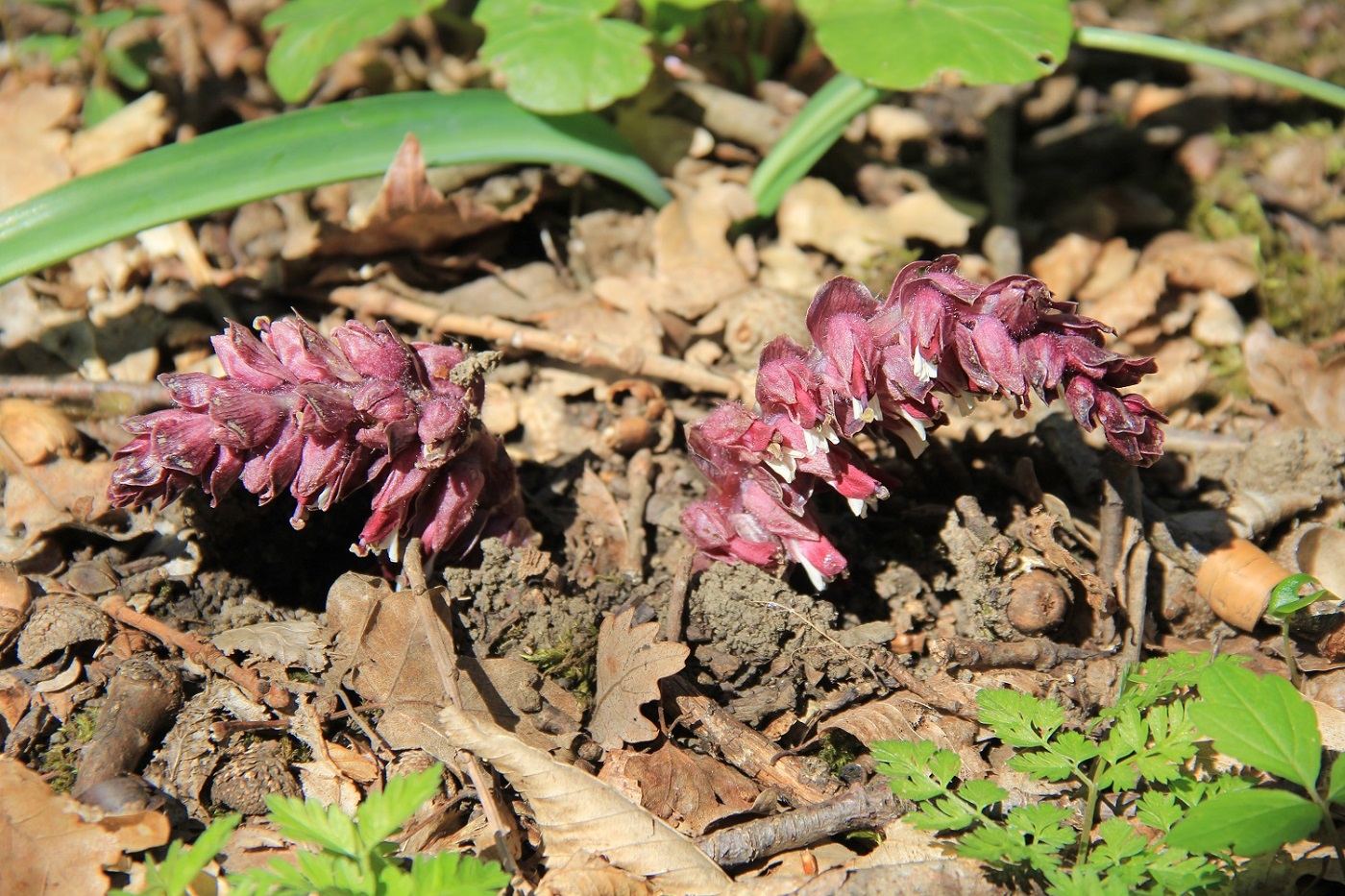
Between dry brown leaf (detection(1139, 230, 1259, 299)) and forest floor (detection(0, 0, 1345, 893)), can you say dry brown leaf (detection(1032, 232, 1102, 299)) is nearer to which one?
forest floor (detection(0, 0, 1345, 893))

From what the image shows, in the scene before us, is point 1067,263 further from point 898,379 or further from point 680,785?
point 680,785

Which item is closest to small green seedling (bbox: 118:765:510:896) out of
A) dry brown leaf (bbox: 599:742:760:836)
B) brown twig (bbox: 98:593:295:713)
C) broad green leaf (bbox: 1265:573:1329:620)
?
dry brown leaf (bbox: 599:742:760:836)

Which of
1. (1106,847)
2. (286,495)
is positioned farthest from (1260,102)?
(286,495)

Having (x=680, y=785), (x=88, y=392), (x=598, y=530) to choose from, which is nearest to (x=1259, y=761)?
(x=680, y=785)

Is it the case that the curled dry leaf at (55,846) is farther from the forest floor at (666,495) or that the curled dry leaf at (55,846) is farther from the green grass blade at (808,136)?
the green grass blade at (808,136)

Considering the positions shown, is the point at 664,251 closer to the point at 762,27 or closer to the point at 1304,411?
the point at 762,27

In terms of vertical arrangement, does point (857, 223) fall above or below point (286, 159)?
below
